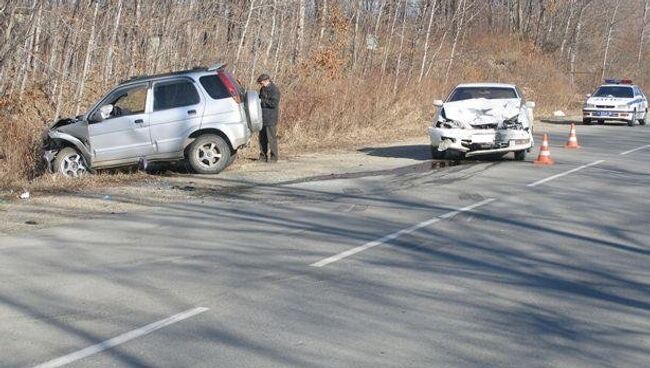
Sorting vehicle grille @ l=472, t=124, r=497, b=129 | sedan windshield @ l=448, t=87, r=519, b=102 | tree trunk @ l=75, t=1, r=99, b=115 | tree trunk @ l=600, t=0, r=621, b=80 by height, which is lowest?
vehicle grille @ l=472, t=124, r=497, b=129

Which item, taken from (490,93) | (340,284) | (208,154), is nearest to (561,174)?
(490,93)

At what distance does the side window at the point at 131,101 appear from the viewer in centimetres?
1616

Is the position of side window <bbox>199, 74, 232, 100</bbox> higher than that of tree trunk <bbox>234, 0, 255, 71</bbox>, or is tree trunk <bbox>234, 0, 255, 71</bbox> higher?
tree trunk <bbox>234, 0, 255, 71</bbox>

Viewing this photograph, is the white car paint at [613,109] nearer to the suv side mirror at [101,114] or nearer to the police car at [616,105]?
the police car at [616,105]

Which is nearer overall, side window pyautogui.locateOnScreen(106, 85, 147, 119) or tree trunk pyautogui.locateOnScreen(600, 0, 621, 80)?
side window pyautogui.locateOnScreen(106, 85, 147, 119)

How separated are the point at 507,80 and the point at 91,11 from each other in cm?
2867

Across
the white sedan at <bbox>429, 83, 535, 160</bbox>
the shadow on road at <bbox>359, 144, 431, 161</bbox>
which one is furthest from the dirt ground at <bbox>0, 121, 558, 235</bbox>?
the white sedan at <bbox>429, 83, 535, 160</bbox>

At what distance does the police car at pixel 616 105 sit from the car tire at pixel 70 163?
2456 cm

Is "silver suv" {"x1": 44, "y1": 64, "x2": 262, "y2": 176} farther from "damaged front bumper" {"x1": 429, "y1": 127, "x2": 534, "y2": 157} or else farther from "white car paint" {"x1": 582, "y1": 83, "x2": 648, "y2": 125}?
"white car paint" {"x1": 582, "y1": 83, "x2": 648, "y2": 125}

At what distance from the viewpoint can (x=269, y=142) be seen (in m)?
18.8

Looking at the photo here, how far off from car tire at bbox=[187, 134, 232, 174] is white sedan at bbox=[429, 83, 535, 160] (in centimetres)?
→ 492

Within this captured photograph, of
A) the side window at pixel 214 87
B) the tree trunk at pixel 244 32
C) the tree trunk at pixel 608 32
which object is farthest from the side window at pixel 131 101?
the tree trunk at pixel 608 32

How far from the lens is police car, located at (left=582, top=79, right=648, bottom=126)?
35.4 metres

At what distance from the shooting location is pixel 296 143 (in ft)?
75.6
